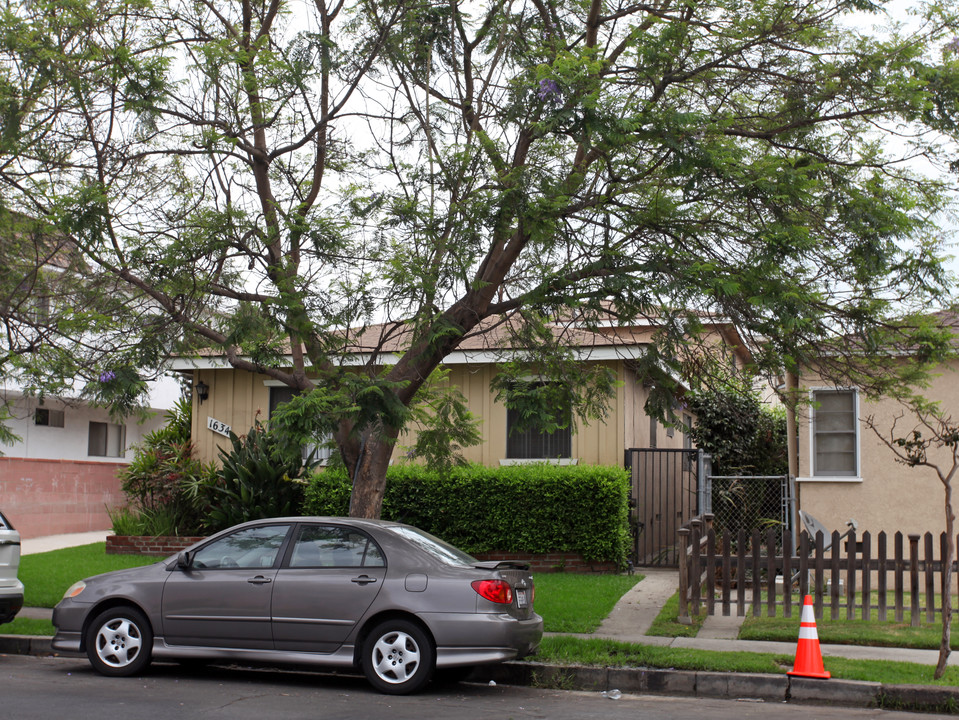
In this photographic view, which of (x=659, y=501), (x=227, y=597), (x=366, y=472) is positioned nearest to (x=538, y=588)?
(x=366, y=472)

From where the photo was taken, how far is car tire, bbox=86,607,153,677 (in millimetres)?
8500

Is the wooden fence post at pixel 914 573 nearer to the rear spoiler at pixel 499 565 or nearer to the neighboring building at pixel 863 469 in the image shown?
the neighboring building at pixel 863 469

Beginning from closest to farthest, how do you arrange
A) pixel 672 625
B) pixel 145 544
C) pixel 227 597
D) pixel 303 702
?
1. pixel 303 702
2. pixel 227 597
3. pixel 672 625
4. pixel 145 544

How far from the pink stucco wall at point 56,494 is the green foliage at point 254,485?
6811mm

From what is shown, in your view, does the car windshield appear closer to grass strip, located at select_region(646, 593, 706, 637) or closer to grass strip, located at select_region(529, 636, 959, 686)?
grass strip, located at select_region(529, 636, 959, 686)

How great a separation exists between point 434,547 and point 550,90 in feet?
13.6

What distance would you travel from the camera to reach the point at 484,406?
16.9 m

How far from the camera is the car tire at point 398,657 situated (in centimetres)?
785

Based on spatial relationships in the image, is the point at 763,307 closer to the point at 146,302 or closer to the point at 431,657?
the point at 431,657

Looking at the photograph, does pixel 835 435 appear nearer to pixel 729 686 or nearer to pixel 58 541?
pixel 729 686

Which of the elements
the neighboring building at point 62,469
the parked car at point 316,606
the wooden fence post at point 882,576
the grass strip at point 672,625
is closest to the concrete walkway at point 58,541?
the neighboring building at point 62,469

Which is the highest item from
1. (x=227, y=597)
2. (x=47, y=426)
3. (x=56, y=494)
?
(x=47, y=426)

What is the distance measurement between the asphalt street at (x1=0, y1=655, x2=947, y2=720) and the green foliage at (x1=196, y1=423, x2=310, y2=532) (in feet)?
23.2

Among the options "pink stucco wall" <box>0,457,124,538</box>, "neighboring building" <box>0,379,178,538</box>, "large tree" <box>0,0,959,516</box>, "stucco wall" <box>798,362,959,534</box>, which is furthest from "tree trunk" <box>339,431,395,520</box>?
"pink stucco wall" <box>0,457,124,538</box>
